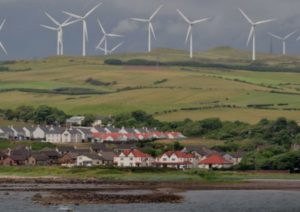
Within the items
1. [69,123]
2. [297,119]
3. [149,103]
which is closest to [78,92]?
[149,103]

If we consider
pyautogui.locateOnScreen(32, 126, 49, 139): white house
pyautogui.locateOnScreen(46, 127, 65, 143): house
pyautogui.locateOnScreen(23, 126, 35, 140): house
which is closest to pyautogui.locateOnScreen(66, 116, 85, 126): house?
pyautogui.locateOnScreen(23, 126, 35, 140): house

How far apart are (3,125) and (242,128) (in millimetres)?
29795

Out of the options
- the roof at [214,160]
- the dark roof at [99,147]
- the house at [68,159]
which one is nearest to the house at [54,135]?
the dark roof at [99,147]

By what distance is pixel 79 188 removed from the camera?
234 feet

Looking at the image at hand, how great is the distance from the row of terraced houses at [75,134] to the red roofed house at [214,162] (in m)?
23.7

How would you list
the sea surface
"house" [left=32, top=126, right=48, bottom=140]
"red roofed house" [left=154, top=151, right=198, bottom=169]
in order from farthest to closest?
"house" [left=32, top=126, right=48, bottom=140], "red roofed house" [left=154, top=151, right=198, bottom=169], the sea surface

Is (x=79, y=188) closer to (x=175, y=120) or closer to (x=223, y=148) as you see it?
(x=223, y=148)

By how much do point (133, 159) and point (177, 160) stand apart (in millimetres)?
4181

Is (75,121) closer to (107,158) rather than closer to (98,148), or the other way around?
(98,148)

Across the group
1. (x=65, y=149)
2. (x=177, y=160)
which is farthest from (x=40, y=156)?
(x=177, y=160)

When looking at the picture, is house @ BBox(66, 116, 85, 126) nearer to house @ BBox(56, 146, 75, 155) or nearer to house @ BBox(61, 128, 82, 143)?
house @ BBox(61, 128, 82, 143)

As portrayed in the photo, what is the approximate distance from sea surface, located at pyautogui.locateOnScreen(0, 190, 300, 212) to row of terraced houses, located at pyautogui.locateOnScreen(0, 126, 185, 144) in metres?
54.1

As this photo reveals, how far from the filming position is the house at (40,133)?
4887 inches

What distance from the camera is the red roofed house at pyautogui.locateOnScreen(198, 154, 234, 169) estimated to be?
9756 cm
